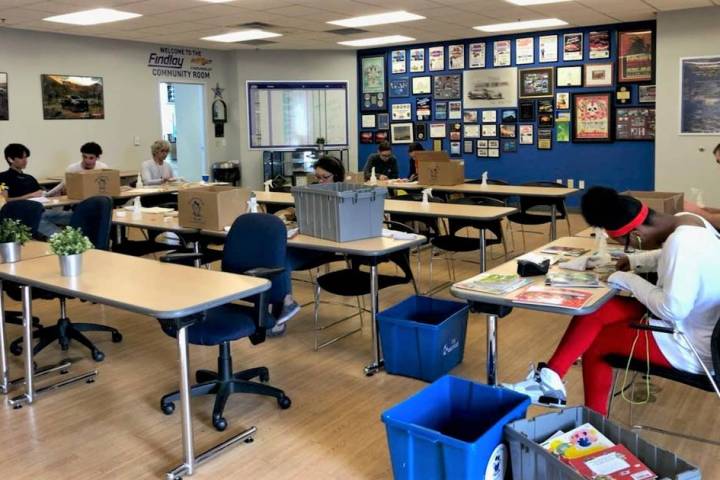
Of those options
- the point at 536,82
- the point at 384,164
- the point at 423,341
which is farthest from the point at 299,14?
the point at 423,341

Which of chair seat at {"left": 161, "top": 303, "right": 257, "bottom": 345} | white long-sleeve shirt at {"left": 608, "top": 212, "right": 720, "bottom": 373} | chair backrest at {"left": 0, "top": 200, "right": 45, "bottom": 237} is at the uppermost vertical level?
chair backrest at {"left": 0, "top": 200, "right": 45, "bottom": 237}

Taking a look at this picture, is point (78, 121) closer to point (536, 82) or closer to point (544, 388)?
point (536, 82)

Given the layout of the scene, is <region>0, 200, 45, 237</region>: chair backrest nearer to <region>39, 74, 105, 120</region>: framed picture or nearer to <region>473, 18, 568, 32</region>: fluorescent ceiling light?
<region>39, 74, 105, 120</region>: framed picture

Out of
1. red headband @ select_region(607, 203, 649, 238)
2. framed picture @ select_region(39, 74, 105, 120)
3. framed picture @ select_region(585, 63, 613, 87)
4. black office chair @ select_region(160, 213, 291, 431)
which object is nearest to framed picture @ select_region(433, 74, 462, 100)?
framed picture @ select_region(585, 63, 613, 87)

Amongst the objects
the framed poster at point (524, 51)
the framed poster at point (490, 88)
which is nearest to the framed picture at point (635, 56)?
the framed poster at point (524, 51)

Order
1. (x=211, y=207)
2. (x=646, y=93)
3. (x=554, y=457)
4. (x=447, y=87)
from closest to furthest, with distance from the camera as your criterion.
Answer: (x=554, y=457)
(x=211, y=207)
(x=646, y=93)
(x=447, y=87)

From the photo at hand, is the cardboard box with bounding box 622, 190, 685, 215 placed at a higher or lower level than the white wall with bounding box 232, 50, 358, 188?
lower

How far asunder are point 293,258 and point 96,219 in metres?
1.31

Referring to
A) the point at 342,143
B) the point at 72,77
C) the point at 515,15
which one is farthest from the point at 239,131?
the point at 515,15

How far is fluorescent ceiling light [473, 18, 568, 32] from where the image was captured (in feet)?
29.5

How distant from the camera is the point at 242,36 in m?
9.75

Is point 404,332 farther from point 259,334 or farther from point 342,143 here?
point 342,143

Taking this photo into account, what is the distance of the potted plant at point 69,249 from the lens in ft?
10.5

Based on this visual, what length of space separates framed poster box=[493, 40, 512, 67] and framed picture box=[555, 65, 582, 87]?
0.81 metres
